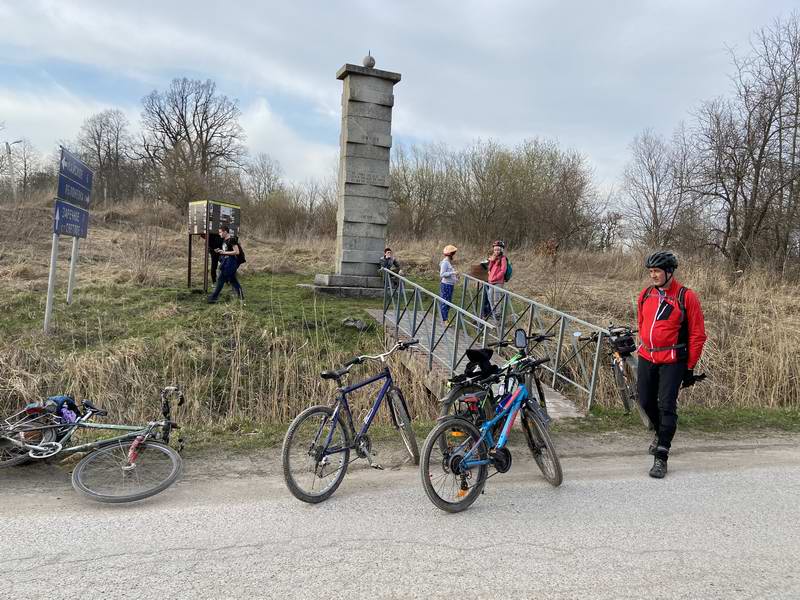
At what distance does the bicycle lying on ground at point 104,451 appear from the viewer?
3.91 m

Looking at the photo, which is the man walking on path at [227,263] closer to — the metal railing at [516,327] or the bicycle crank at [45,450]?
the metal railing at [516,327]

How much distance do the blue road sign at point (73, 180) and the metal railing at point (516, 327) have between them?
559cm

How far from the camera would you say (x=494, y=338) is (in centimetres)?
797

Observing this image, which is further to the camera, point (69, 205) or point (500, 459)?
point (69, 205)

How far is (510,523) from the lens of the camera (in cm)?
363

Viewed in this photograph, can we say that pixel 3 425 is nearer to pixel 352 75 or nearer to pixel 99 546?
pixel 99 546

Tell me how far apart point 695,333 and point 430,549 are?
2827mm

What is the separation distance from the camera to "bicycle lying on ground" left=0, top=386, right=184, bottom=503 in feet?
12.8

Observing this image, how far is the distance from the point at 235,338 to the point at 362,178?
15.0 feet

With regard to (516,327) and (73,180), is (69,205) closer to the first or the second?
(73,180)

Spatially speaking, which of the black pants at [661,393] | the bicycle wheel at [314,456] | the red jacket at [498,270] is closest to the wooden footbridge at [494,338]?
the red jacket at [498,270]

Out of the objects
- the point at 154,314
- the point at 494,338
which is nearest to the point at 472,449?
the point at 494,338

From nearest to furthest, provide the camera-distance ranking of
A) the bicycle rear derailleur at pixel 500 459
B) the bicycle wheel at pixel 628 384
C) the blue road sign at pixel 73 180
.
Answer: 1. the bicycle rear derailleur at pixel 500 459
2. the bicycle wheel at pixel 628 384
3. the blue road sign at pixel 73 180

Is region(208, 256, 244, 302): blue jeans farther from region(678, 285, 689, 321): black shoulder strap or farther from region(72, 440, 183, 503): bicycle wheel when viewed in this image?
region(678, 285, 689, 321): black shoulder strap
